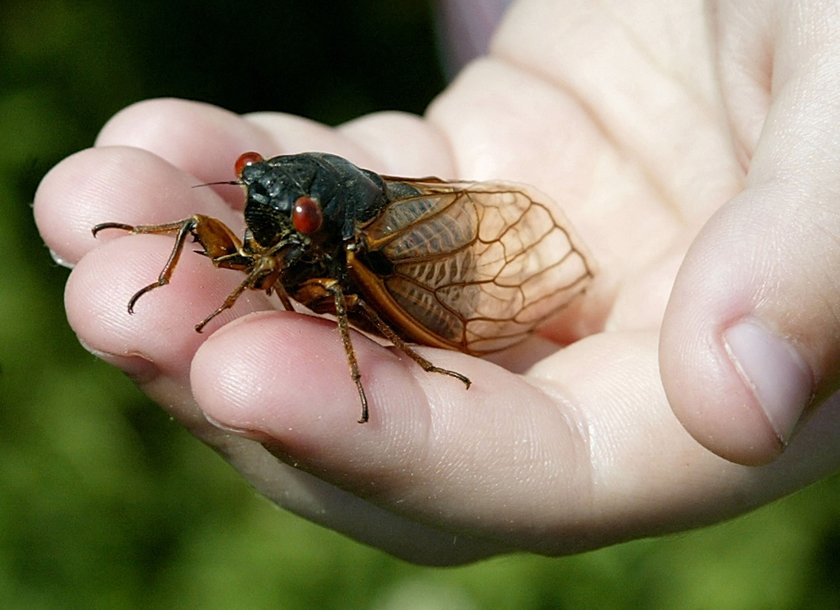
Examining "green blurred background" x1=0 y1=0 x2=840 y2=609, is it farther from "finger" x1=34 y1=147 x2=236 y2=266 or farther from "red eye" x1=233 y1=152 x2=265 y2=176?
"red eye" x1=233 y1=152 x2=265 y2=176

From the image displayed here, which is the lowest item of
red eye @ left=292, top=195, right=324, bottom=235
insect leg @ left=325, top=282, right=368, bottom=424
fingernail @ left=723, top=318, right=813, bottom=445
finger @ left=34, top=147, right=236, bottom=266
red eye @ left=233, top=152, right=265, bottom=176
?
finger @ left=34, top=147, right=236, bottom=266

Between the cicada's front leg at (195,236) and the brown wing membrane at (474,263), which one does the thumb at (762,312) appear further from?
the cicada's front leg at (195,236)

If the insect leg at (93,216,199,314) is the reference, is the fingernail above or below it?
above

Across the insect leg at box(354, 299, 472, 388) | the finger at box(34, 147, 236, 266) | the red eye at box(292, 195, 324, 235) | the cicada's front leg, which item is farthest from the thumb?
the finger at box(34, 147, 236, 266)

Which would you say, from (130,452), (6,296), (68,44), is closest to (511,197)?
(130,452)

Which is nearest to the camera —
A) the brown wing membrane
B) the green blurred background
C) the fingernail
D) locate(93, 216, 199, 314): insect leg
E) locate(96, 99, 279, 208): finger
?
the fingernail

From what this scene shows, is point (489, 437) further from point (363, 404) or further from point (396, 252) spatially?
point (396, 252)

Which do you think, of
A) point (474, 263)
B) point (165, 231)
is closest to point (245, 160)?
point (165, 231)

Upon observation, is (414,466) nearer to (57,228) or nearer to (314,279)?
(314,279)
